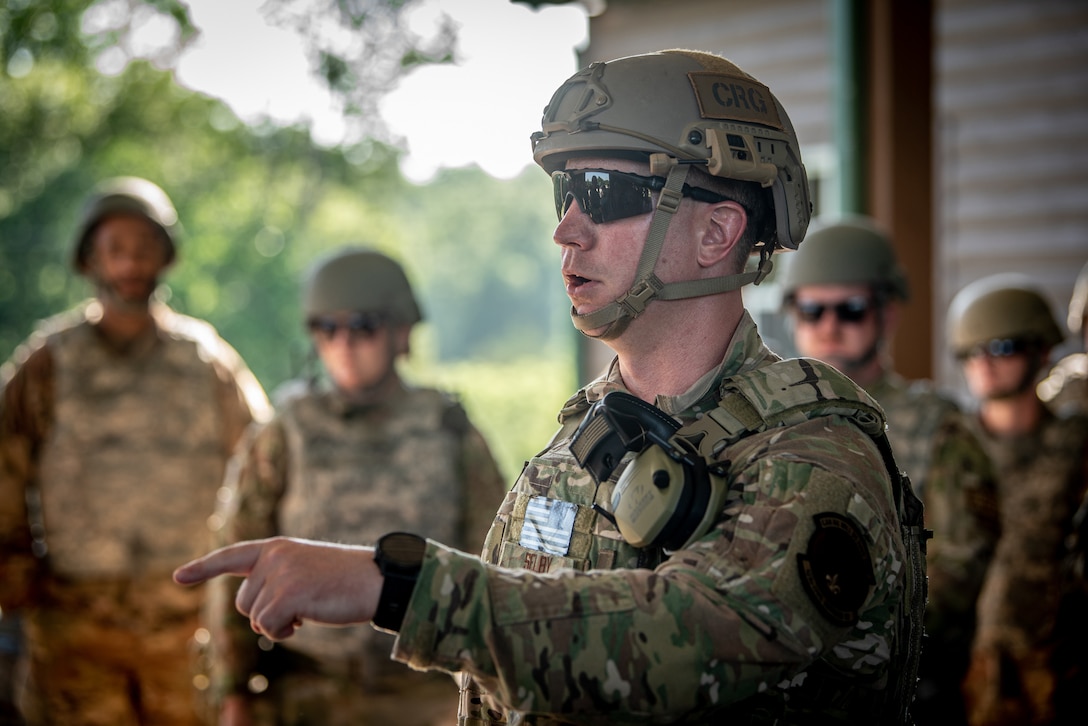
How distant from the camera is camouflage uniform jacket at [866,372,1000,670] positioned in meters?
4.12

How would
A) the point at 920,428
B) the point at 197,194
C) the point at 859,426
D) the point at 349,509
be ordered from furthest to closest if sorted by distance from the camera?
the point at 197,194
the point at 920,428
the point at 349,509
the point at 859,426

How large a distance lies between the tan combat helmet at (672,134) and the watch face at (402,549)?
642 millimetres

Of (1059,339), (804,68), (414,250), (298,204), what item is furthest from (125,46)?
(414,250)

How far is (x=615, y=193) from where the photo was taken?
Answer: 199 centimetres

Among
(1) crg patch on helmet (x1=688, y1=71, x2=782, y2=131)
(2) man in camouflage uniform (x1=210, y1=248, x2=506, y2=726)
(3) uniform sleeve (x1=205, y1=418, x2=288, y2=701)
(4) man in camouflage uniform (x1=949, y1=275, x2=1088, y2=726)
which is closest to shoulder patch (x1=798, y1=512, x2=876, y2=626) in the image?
(1) crg patch on helmet (x1=688, y1=71, x2=782, y2=131)

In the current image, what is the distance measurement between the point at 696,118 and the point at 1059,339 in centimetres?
444

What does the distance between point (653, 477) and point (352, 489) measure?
2.82 metres

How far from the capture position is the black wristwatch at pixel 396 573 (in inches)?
58.0

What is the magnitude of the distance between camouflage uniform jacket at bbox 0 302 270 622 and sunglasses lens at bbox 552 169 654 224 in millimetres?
4019

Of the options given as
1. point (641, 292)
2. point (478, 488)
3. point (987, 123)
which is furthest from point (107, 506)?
point (987, 123)

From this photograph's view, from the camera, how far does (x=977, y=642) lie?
5.75 metres

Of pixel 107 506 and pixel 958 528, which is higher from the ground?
pixel 958 528

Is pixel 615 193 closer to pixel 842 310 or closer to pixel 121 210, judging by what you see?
pixel 842 310

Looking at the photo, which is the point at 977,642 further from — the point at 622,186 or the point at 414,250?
the point at 414,250
